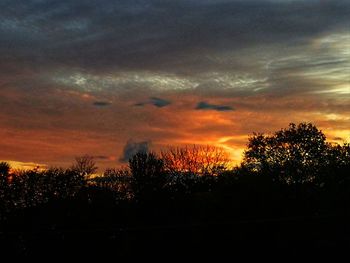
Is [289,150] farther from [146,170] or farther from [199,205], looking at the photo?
[199,205]

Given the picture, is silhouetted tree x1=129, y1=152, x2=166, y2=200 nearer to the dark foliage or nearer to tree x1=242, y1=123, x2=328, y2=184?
the dark foliage

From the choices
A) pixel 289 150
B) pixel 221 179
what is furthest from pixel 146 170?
pixel 221 179

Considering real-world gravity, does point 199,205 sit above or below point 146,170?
below

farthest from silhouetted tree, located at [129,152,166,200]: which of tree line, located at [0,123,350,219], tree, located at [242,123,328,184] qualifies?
tree, located at [242,123,328,184]

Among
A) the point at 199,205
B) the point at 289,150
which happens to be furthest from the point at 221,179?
the point at 289,150

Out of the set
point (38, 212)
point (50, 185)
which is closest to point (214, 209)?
point (38, 212)

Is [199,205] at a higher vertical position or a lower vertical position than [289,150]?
lower

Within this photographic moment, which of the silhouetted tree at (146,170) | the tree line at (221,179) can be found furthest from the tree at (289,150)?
the silhouetted tree at (146,170)

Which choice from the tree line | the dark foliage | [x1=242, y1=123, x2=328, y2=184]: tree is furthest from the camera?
[x1=242, y1=123, x2=328, y2=184]: tree

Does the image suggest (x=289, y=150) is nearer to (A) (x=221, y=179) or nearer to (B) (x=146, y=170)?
(B) (x=146, y=170)

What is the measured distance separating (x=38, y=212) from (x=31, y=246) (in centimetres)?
761

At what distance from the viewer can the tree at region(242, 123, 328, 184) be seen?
3272cm

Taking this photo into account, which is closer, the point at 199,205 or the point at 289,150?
the point at 199,205

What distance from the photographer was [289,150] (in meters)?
34.3
